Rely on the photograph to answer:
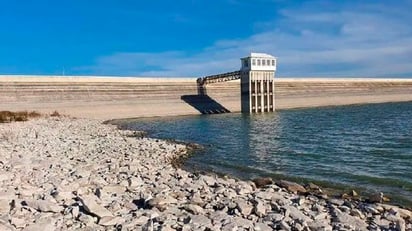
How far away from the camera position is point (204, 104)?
7300cm

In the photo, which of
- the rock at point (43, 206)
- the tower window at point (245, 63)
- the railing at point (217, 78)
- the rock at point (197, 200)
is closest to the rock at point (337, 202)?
the rock at point (197, 200)

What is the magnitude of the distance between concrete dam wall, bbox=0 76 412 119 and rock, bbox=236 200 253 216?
174ft

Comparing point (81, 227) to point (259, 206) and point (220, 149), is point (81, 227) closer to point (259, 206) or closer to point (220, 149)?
point (259, 206)

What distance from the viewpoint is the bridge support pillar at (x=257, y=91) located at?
237ft

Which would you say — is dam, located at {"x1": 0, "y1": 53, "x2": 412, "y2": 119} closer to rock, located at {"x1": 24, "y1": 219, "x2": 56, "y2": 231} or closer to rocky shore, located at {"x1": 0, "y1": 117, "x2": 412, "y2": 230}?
rocky shore, located at {"x1": 0, "y1": 117, "x2": 412, "y2": 230}

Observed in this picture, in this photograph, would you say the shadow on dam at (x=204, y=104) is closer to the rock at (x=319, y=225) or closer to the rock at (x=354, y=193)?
the rock at (x=354, y=193)

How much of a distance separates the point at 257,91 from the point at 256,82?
5.43ft

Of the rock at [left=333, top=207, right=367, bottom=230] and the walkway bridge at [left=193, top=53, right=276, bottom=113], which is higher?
the walkway bridge at [left=193, top=53, right=276, bottom=113]

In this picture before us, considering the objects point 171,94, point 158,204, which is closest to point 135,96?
point 171,94

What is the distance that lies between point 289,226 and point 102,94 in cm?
6021

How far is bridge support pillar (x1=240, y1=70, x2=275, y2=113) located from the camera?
2847 inches

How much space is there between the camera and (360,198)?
11633mm

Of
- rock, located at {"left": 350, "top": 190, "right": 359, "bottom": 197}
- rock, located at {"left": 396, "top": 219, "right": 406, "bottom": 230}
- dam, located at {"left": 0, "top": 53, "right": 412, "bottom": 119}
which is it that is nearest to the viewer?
rock, located at {"left": 396, "top": 219, "right": 406, "bottom": 230}

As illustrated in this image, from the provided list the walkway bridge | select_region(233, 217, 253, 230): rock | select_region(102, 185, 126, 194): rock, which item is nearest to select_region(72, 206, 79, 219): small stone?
select_region(102, 185, 126, 194): rock
